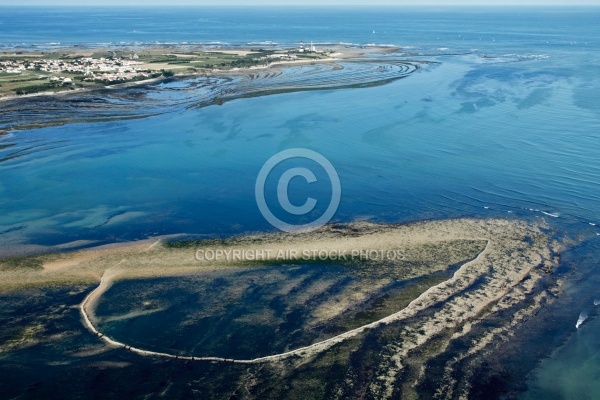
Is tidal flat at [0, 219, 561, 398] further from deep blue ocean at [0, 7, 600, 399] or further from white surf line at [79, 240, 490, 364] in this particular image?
deep blue ocean at [0, 7, 600, 399]

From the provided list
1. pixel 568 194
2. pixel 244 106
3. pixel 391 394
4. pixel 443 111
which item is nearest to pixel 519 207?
pixel 568 194

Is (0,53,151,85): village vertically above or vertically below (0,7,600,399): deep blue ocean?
above

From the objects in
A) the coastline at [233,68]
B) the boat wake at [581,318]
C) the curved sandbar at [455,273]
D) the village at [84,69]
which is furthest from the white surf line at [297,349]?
the village at [84,69]

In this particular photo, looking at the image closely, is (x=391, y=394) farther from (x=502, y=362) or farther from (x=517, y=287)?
(x=517, y=287)

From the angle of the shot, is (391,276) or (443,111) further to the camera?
(443,111)

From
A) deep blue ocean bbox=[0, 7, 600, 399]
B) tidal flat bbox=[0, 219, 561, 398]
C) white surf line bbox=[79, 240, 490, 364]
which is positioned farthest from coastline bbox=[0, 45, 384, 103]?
white surf line bbox=[79, 240, 490, 364]

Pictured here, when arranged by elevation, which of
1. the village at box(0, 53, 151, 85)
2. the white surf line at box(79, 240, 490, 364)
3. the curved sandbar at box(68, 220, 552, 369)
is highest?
the village at box(0, 53, 151, 85)
